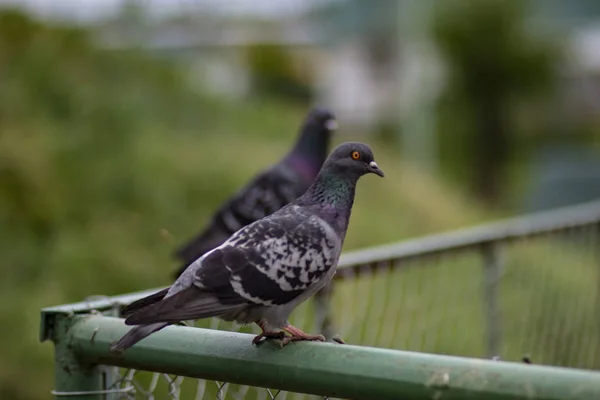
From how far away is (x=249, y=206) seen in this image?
3914 millimetres

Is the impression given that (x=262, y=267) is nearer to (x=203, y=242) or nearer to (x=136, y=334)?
(x=136, y=334)

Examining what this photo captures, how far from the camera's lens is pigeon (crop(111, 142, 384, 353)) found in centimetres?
181

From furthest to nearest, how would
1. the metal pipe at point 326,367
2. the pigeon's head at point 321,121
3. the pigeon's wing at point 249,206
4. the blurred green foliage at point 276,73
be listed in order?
1. the blurred green foliage at point 276,73
2. the pigeon's head at point 321,121
3. the pigeon's wing at point 249,206
4. the metal pipe at point 326,367

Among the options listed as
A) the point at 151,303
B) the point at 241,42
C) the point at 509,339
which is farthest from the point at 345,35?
the point at 151,303

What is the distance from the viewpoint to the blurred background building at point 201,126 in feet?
17.9

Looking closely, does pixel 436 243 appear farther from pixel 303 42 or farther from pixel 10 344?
pixel 303 42

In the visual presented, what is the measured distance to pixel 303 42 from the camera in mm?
18547

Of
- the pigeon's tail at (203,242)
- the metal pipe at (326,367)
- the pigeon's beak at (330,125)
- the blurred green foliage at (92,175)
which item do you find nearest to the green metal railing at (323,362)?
the metal pipe at (326,367)

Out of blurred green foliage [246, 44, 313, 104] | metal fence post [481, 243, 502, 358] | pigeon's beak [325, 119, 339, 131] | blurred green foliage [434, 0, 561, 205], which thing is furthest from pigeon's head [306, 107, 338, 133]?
blurred green foliage [434, 0, 561, 205]

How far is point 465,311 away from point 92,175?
2.51 m

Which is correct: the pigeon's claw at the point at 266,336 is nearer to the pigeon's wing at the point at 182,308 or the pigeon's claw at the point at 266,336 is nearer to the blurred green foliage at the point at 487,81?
the pigeon's wing at the point at 182,308

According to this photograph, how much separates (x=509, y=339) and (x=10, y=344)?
2.62 m

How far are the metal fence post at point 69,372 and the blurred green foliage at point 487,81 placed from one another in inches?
621

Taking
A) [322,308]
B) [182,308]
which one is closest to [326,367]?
[182,308]
